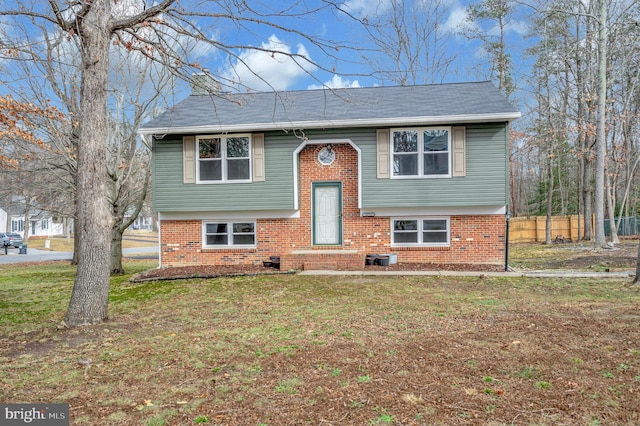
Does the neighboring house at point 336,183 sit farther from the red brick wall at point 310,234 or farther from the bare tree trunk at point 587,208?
the bare tree trunk at point 587,208

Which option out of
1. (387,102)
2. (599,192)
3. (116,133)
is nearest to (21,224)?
(116,133)

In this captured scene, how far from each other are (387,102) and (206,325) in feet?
32.3

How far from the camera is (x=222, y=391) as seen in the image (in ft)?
11.8

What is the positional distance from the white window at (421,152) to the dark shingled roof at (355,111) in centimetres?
44

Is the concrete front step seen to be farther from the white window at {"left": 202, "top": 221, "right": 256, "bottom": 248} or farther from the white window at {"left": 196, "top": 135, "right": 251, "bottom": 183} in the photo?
the white window at {"left": 196, "top": 135, "right": 251, "bottom": 183}

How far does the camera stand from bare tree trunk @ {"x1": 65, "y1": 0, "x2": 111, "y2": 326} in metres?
5.93

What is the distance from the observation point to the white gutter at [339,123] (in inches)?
463

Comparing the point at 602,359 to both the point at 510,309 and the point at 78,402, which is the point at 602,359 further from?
the point at 78,402

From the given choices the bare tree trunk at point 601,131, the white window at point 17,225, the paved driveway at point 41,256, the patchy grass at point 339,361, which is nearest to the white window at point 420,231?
the patchy grass at point 339,361

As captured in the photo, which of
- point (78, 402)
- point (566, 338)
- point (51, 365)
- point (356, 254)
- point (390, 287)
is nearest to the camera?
point (78, 402)

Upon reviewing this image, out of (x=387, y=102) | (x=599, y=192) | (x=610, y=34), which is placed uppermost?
(x=610, y=34)

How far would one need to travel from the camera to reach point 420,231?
41.7 feet

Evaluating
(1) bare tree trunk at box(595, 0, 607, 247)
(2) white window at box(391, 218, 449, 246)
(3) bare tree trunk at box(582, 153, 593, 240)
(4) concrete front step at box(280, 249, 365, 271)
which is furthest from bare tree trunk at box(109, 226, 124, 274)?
(3) bare tree trunk at box(582, 153, 593, 240)

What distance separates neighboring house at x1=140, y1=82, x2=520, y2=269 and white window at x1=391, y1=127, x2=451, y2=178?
29mm
